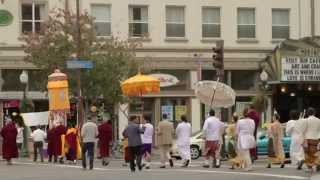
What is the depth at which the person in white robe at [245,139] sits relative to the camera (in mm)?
24062

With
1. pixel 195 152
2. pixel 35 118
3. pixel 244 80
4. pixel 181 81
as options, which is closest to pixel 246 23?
pixel 244 80

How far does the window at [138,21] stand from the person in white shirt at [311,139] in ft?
74.7

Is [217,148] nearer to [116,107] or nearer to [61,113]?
[61,113]

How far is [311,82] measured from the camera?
44312mm

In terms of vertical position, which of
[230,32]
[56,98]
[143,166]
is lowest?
[143,166]

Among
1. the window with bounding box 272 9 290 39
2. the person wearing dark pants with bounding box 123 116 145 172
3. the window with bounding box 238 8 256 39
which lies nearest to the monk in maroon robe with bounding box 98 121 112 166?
the person wearing dark pants with bounding box 123 116 145 172

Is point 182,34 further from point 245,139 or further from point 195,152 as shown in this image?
point 245,139

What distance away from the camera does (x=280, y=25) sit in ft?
155

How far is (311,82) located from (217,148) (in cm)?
1953

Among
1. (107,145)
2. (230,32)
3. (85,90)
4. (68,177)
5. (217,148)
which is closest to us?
(68,177)

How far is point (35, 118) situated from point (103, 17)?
7.84m

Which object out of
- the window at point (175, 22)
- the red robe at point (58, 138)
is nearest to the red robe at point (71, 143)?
the red robe at point (58, 138)

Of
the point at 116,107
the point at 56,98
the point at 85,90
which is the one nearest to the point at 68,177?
the point at 56,98

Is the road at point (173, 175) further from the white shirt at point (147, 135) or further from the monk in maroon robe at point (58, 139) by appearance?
the monk in maroon robe at point (58, 139)
